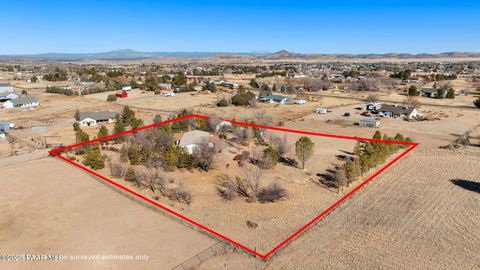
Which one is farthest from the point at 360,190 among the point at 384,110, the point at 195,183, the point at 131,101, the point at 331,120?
the point at 131,101

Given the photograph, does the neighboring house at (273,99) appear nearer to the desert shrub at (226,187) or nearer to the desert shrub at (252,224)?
the desert shrub at (226,187)

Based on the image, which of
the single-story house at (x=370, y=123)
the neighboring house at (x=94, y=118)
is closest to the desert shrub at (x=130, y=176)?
the neighboring house at (x=94, y=118)

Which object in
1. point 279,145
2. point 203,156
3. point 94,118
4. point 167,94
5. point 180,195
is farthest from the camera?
point 167,94

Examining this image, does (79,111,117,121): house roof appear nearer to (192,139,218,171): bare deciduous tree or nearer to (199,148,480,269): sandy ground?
(192,139,218,171): bare deciduous tree

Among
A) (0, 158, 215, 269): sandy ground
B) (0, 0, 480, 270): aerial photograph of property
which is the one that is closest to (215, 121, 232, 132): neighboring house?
(0, 0, 480, 270): aerial photograph of property

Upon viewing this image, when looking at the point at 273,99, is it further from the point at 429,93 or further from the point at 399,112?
the point at 429,93

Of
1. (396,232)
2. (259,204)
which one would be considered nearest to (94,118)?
(259,204)

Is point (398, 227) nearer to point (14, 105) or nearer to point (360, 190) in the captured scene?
point (360, 190)
